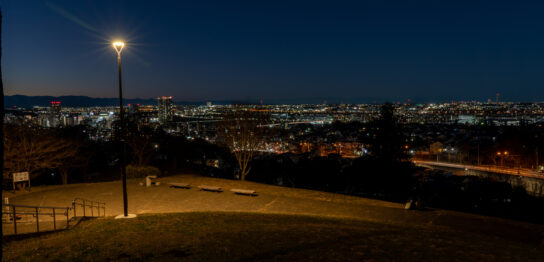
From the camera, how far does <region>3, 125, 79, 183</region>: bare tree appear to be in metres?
17.9

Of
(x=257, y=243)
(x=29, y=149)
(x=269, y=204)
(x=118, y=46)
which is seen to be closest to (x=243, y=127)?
(x=269, y=204)

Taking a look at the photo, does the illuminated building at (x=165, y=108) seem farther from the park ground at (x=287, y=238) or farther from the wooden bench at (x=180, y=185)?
the park ground at (x=287, y=238)

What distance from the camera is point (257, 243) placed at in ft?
23.4

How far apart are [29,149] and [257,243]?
18.8 metres

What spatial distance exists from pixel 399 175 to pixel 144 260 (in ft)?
99.3

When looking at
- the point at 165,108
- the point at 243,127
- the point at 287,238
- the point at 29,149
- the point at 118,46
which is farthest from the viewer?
the point at 165,108

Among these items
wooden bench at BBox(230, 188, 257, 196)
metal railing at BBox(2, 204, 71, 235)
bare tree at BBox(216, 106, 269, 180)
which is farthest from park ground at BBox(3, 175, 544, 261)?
bare tree at BBox(216, 106, 269, 180)

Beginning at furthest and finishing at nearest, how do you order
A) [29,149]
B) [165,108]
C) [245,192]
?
[165,108], [29,149], [245,192]

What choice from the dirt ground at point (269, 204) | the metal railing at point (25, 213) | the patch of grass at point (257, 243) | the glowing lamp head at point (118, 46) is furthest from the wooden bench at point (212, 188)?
the glowing lamp head at point (118, 46)

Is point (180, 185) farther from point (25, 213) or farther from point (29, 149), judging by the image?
point (29, 149)

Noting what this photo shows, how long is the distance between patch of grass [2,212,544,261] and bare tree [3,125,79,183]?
1220 cm

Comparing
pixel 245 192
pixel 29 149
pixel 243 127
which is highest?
pixel 243 127

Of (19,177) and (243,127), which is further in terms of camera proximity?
(243,127)

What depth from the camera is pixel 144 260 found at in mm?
6066
